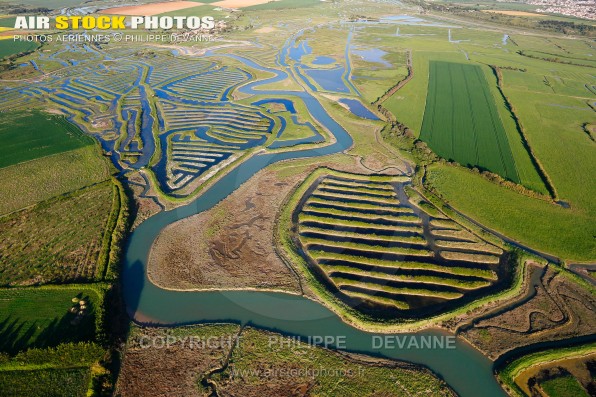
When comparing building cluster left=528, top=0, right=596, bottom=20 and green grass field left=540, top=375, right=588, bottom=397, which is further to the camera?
building cluster left=528, top=0, right=596, bottom=20

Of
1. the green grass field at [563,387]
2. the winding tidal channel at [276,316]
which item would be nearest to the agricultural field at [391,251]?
the winding tidal channel at [276,316]

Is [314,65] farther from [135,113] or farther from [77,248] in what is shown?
[77,248]

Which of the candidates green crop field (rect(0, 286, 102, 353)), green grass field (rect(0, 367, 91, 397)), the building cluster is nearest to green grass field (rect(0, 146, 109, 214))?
green crop field (rect(0, 286, 102, 353))

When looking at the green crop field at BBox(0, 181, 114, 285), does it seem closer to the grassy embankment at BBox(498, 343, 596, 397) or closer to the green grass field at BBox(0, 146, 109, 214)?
the green grass field at BBox(0, 146, 109, 214)

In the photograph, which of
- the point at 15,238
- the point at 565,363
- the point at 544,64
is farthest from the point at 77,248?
the point at 544,64

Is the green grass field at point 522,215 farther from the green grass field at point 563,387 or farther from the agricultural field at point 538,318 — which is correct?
the green grass field at point 563,387
